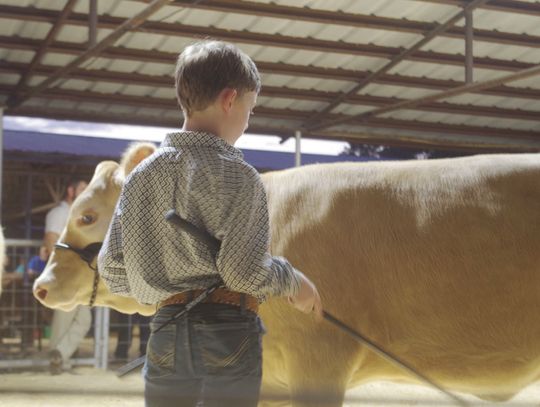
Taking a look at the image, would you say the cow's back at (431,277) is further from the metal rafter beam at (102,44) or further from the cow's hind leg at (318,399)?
the metal rafter beam at (102,44)

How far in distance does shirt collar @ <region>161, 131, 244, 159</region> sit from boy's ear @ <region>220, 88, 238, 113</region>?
8 cm

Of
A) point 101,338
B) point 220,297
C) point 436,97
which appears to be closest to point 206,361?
point 220,297

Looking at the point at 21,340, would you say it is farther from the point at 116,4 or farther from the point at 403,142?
the point at 403,142

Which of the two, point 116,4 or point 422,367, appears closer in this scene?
point 422,367

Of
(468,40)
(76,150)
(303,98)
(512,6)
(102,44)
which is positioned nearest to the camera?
(102,44)

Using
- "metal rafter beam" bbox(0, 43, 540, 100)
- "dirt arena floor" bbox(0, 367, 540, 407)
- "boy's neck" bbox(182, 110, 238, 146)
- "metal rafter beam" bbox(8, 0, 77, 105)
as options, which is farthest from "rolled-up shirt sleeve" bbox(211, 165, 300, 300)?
"metal rafter beam" bbox(0, 43, 540, 100)

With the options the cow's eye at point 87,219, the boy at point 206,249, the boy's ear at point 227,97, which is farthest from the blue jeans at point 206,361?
the cow's eye at point 87,219

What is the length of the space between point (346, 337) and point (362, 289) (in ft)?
0.75

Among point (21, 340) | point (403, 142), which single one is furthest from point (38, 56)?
point (403, 142)

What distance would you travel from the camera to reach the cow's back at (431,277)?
3.62m

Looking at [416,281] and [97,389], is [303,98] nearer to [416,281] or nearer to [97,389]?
[97,389]

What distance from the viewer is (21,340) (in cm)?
984

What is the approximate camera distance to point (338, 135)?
1125 centimetres

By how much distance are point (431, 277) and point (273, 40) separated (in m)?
6.02
